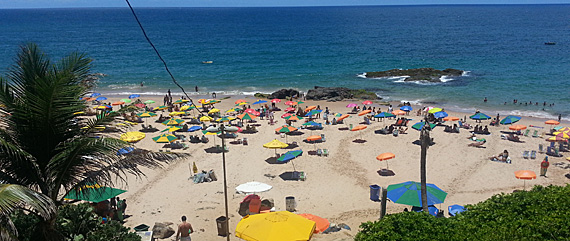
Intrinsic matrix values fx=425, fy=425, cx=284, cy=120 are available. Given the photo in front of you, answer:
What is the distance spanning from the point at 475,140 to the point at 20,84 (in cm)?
2115

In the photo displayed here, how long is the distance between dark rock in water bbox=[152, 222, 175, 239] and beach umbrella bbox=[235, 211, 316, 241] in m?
2.89

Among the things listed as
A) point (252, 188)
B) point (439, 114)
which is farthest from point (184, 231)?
point (439, 114)

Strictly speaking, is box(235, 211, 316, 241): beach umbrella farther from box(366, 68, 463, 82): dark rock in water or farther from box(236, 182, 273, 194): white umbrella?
box(366, 68, 463, 82): dark rock in water

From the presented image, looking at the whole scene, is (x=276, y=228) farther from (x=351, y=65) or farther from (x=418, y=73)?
(x=351, y=65)

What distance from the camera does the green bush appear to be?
7.33 m

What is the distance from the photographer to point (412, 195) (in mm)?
13336

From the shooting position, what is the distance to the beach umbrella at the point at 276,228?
10609mm

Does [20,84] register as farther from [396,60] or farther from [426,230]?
[396,60]

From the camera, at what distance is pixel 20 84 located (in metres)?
6.60

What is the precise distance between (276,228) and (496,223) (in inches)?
199

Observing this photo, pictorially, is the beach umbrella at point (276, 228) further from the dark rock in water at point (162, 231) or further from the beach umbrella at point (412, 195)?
the beach umbrella at point (412, 195)

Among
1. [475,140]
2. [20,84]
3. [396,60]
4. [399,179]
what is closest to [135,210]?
[20,84]

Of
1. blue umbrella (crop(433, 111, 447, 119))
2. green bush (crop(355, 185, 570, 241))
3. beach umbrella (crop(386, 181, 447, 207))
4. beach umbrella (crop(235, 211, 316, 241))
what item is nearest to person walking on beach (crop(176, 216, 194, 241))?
beach umbrella (crop(235, 211, 316, 241))

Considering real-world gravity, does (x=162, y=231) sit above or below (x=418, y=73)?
below
